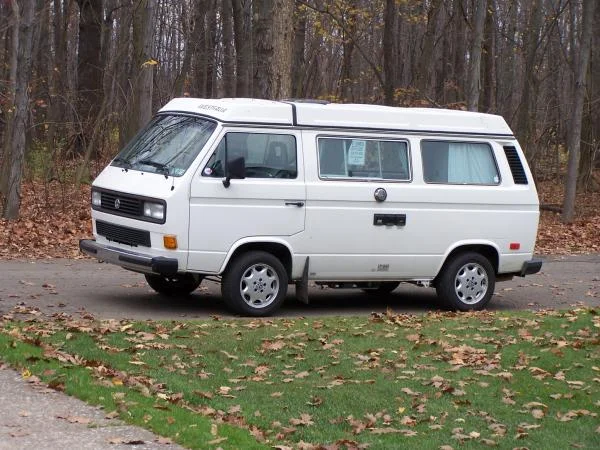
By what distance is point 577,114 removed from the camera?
968 inches

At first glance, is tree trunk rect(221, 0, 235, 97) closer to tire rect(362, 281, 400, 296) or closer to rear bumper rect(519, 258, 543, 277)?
tire rect(362, 281, 400, 296)

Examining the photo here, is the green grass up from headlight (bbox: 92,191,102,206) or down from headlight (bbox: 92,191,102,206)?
down

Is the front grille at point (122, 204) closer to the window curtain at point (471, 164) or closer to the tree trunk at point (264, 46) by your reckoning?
the window curtain at point (471, 164)

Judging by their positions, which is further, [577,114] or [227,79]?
[227,79]

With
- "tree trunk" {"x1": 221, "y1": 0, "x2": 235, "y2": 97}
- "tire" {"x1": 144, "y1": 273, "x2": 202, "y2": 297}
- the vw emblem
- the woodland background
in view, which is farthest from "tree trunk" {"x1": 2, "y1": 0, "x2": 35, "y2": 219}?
"tree trunk" {"x1": 221, "y1": 0, "x2": 235, "y2": 97}

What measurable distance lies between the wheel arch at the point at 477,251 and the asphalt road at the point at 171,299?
621mm

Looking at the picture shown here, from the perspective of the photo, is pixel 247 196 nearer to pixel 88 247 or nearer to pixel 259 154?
pixel 259 154

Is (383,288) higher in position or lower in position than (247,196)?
lower

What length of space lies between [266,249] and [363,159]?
162 cm

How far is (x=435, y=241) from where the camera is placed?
517 inches

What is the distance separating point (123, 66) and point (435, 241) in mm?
18836

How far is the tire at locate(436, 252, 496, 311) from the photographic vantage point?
13.4 metres

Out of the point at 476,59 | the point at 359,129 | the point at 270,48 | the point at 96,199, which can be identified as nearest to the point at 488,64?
the point at 476,59

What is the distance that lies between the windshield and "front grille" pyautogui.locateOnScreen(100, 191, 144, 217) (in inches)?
15.8
